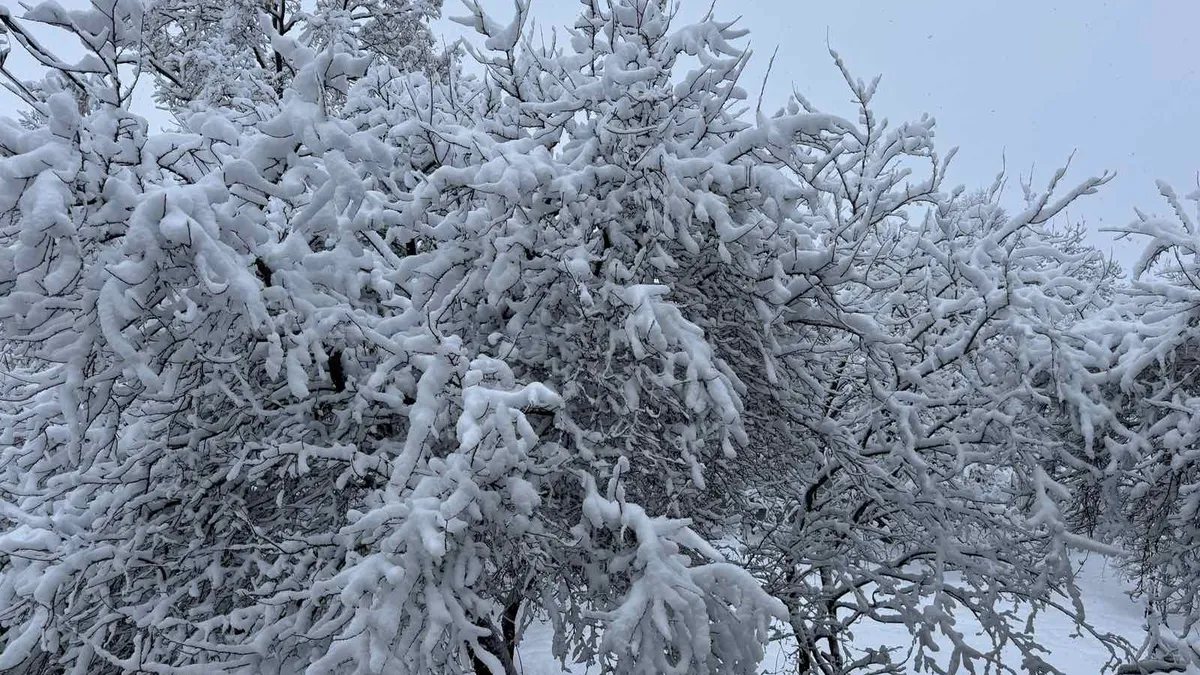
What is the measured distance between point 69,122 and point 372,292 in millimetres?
1773

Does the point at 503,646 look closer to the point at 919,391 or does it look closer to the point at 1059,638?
the point at 919,391

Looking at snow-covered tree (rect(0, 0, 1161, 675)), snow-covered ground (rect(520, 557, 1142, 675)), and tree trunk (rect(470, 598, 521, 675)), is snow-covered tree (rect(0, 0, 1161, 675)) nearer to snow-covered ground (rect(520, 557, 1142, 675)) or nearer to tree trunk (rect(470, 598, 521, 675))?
tree trunk (rect(470, 598, 521, 675))

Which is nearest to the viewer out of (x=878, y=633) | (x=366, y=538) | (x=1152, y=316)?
(x=366, y=538)

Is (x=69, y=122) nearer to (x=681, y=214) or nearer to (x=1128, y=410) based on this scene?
(x=681, y=214)

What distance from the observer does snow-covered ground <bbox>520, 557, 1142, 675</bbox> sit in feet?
40.0

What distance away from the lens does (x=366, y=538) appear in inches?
116

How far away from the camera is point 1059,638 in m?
15.1

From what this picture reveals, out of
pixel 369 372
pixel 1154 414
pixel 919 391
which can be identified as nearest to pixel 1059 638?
pixel 919 391

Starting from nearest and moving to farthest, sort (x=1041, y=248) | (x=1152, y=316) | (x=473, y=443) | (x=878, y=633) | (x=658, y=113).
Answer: (x=473, y=443)
(x=658, y=113)
(x=1152, y=316)
(x=1041, y=248)
(x=878, y=633)

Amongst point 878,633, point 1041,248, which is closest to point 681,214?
point 1041,248

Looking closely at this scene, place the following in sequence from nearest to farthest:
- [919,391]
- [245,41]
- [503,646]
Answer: [503,646]
[919,391]
[245,41]

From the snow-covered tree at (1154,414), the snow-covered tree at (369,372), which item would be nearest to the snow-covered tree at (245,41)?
the snow-covered tree at (369,372)

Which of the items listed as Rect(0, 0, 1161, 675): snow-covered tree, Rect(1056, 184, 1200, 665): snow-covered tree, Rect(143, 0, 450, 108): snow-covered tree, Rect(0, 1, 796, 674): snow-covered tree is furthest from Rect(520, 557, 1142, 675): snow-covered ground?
Rect(143, 0, 450, 108): snow-covered tree

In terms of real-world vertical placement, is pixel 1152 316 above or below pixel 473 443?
above
